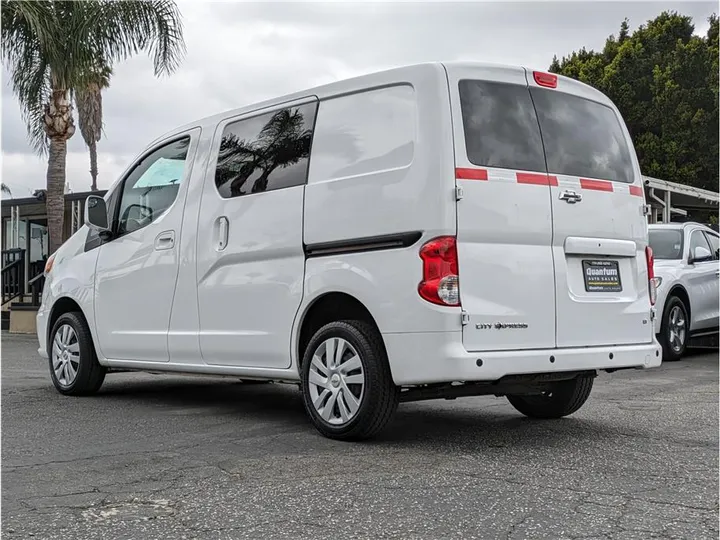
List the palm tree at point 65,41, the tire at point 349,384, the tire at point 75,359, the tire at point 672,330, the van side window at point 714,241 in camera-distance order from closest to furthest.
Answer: the tire at point 349,384 < the tire at point 75,359 < the tire at point 672,330 < the van side window at point 714,241 < the palm tree at point 65,41

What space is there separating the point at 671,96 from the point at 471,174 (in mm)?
29223

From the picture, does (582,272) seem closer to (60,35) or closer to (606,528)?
(606,528)

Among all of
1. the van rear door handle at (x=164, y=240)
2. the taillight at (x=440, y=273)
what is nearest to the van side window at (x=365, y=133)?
the taillight at (x=440, y=273)

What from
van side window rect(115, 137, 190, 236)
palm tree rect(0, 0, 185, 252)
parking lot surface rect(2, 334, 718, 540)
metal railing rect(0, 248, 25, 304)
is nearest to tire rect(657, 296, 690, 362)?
parking lot surface rect(2, 334, 718, 540)

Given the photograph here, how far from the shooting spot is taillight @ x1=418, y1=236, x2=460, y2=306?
5.10 metres

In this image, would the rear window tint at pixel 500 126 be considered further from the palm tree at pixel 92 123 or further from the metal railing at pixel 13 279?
the palm tree at pixel 92 123

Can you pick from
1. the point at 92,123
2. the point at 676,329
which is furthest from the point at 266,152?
the point at 92,123

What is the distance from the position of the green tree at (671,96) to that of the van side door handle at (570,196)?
2760 centimetres

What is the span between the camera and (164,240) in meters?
7.08

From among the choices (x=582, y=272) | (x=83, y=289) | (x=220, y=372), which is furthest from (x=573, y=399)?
(x=83, y=289)

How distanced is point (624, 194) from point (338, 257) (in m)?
1.93

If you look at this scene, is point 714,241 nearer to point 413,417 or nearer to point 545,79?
point 413,417

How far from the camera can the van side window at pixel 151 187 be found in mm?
7156

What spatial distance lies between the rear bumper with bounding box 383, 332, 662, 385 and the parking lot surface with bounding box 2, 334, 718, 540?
452 mm
